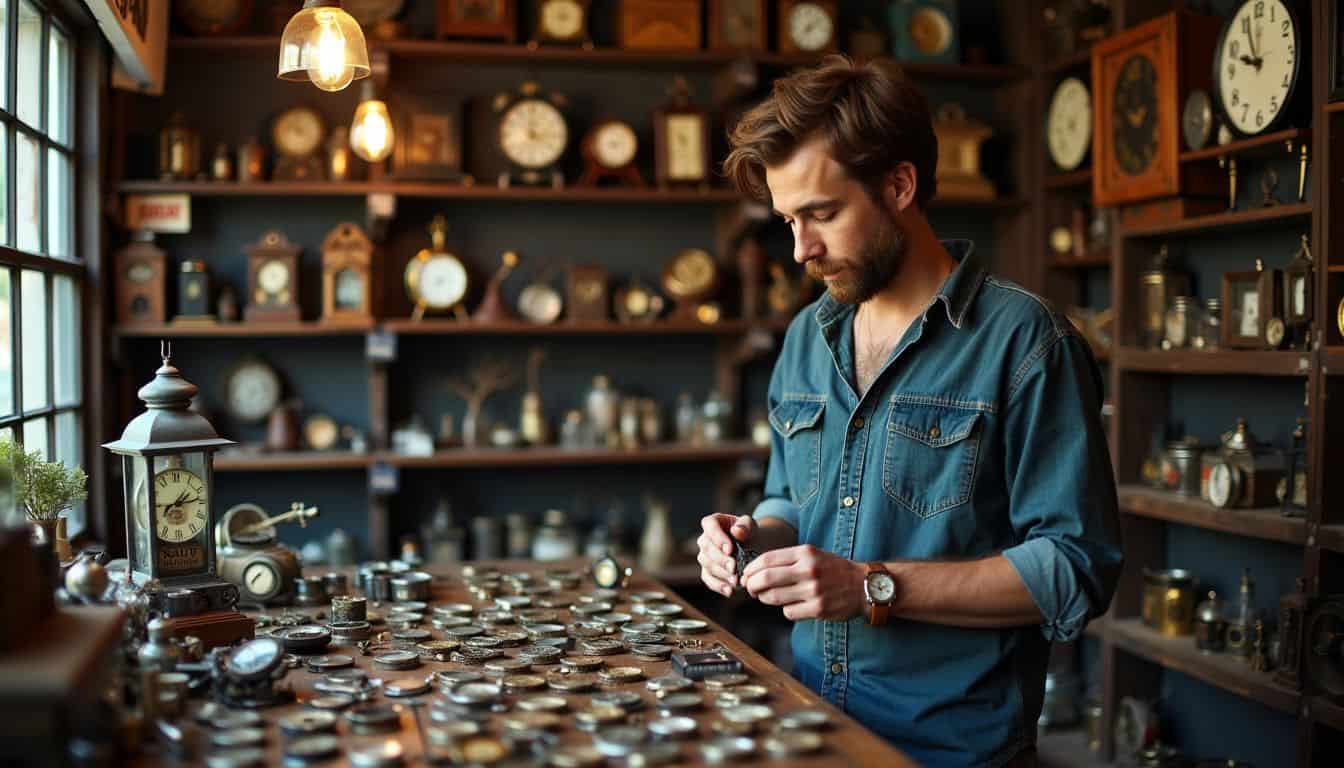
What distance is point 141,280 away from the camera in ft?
14.8

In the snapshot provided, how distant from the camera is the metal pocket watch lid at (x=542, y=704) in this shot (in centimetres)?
183

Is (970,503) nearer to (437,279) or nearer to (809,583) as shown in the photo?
(809,583)

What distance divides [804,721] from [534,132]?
11.6 ft

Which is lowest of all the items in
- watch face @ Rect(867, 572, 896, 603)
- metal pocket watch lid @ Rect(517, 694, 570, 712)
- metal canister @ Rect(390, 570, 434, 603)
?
metal pocket watch lid @ Rect(517, 694, 570, 712)

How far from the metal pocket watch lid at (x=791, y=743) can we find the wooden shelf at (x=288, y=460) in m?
3.18

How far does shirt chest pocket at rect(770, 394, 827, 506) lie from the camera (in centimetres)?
240

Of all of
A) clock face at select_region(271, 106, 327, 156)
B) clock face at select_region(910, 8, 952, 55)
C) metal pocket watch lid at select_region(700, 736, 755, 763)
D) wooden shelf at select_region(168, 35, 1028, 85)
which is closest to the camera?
metal pocket watch lid at select_region(700, 736, 755, 763)

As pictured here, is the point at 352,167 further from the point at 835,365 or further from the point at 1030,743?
the point at 1030,743

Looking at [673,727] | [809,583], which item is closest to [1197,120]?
[809,583]

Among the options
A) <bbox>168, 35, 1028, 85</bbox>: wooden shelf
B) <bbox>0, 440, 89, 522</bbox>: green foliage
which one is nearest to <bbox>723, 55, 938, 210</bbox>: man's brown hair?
<bbox>0, 440, 89, 522</bbox>: green foliage

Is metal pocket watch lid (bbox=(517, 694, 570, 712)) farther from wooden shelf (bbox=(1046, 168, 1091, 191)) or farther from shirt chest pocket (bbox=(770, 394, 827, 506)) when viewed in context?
wooden shelf (bbox=(1046, 168, 1091, 191))

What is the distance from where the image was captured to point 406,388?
16.3ft

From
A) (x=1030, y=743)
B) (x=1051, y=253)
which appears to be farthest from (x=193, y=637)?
(x=1051, y=253)

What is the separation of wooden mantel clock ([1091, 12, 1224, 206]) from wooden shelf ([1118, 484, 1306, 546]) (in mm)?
972
